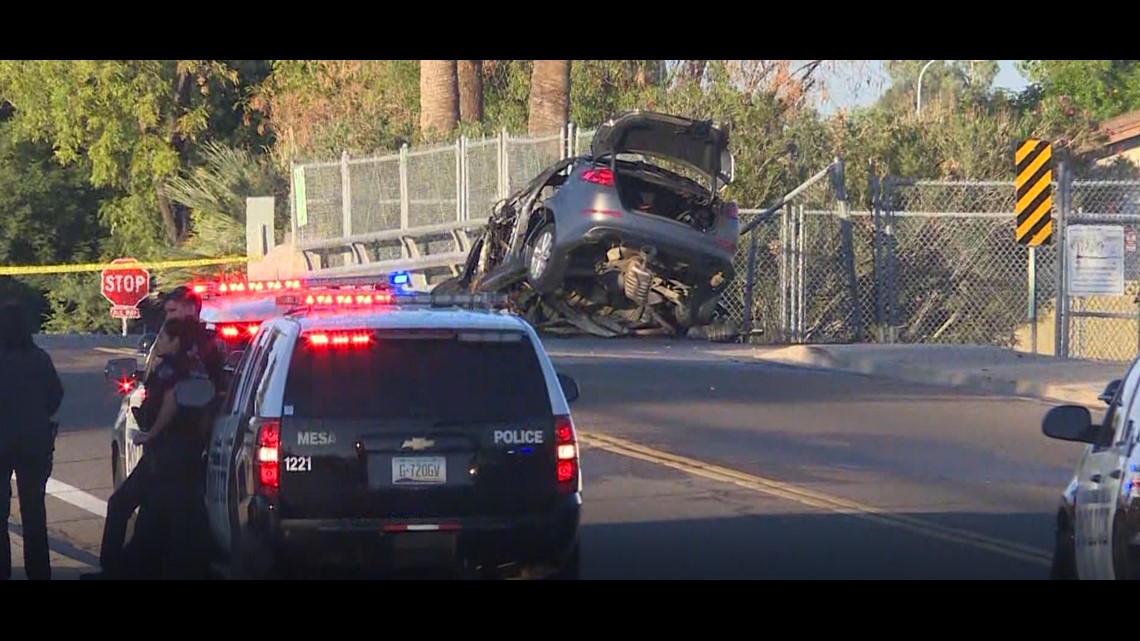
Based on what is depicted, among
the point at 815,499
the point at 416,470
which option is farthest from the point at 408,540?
the point at 815,499

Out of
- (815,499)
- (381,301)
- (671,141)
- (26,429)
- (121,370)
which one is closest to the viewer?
(381,301)

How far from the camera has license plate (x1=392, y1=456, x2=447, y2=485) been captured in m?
8.35

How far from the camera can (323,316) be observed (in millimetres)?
8820

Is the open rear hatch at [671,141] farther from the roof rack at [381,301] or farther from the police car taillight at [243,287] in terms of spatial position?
the roof rack at [381,301]

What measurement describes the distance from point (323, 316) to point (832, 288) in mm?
19483

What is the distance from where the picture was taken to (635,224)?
2239 centimetres

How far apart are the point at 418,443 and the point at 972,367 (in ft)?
43.0

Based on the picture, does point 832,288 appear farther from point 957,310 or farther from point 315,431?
point 315,431

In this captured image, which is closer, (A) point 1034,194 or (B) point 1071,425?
(B) point 1071,425

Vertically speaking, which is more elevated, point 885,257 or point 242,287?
point 885,257

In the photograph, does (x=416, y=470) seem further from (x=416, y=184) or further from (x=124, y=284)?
(x=124, y=284)

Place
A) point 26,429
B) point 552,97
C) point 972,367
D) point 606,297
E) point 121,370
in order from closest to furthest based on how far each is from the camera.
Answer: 1. point 26,429
2. point 121,370
3. point 972,367
4. point 606,297
5. point 552,97

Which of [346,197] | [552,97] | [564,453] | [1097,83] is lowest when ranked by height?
[564,453]

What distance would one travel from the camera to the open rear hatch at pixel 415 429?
8.31 metres
